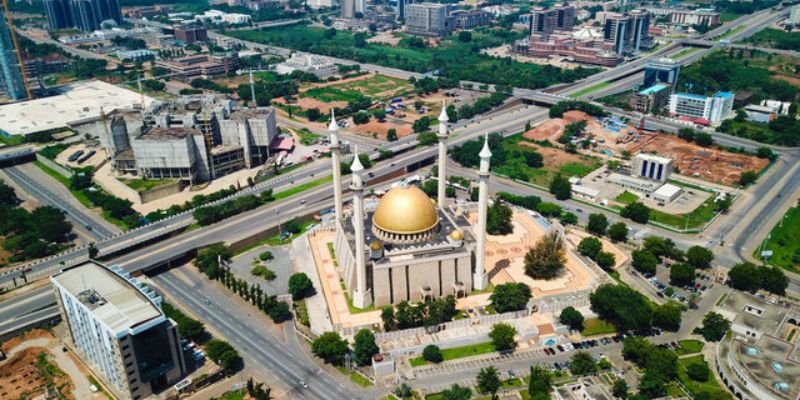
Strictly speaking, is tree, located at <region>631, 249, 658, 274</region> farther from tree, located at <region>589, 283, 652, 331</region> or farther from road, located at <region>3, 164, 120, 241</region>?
road, located at <region>3, 164, 120, 241</region>

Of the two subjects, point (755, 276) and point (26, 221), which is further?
point (26, 221)

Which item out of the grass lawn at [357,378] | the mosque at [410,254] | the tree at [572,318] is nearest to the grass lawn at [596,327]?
the tree at [572,318]

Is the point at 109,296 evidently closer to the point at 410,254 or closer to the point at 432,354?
the point at 410,254

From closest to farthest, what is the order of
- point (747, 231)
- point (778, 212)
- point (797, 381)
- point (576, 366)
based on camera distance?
point (797, 381)
point (576, 366)
point (747, 231)
point (778, 212)

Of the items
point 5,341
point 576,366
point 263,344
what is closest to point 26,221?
point 5,341

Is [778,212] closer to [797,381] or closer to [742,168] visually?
[742,168]

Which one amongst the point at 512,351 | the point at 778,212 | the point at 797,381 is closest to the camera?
the point at 797,381

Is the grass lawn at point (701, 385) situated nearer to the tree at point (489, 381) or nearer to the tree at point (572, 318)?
the tree at point (572, 318)
